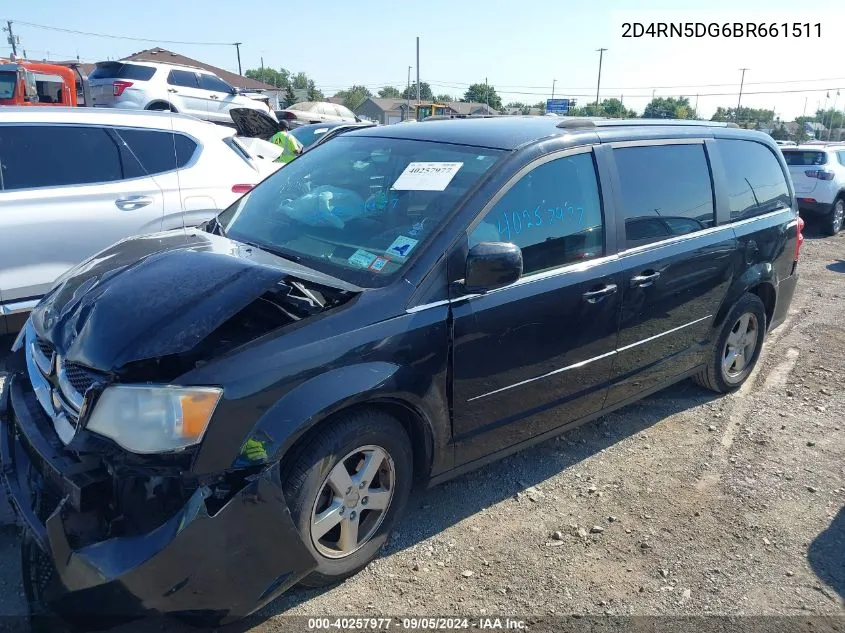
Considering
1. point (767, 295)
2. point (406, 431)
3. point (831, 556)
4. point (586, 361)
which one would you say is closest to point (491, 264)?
point (406, 431)

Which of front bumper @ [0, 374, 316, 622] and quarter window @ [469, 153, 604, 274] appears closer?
front bumper @ [0, 374, 316, 622]

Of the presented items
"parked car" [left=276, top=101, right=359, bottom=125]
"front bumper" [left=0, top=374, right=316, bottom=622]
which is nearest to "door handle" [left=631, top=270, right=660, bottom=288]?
"front bumper" [left=0, top=374, right=316, bottom=622]

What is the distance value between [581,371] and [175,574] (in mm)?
2180

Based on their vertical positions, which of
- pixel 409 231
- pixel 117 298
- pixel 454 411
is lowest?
Result: pixel 454 411

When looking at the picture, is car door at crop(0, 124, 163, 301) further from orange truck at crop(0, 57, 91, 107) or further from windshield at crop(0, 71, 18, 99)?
Result: windshield at crop(0, 71, 18, 99)

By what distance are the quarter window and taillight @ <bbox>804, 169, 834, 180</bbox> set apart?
11.3 m

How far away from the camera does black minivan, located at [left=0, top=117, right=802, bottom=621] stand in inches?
83.6

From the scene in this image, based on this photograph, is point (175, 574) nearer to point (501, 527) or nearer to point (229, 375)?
point (229, 375)

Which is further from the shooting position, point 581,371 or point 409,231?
point 581,371

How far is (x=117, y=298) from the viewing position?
7.90 feet

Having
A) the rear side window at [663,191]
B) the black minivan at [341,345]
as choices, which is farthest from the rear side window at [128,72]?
the rear side window at [663,191]

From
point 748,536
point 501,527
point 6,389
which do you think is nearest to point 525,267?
point 501,527

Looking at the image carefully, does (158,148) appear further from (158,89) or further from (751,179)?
(158,89)

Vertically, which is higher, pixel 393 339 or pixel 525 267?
pixel 525 267
